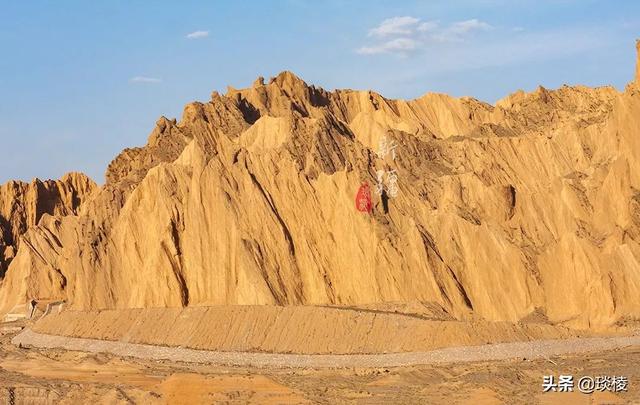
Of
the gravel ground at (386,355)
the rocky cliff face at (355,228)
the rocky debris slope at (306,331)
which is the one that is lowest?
the gravel ground at (386,355)

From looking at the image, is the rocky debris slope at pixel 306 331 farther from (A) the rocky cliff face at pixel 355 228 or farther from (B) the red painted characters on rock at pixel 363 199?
(B) the red painted characters on rock at pixel 363 199

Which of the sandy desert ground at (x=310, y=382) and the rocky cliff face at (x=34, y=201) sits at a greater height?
the rocky cliff face at (x=34, y=201)

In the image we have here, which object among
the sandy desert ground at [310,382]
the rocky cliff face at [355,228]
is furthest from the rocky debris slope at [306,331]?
the rocky cliff face at [355,228]

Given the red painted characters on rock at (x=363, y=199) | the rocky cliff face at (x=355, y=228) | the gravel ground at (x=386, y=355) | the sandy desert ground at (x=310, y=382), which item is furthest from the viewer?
the red painted characters on rock at (x=363, y=199)

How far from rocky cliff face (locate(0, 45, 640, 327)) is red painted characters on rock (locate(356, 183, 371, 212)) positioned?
16.1 inches

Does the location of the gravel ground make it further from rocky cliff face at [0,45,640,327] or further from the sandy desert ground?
rocky cliff face at [0,45,640,327]

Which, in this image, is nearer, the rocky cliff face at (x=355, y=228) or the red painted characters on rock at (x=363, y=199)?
the rocky cliff face at (x=355, y=228)

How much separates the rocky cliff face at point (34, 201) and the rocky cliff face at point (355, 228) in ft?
106

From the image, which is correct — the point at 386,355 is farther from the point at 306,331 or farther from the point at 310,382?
the point at 310,382

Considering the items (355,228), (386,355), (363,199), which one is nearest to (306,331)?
(386,355)

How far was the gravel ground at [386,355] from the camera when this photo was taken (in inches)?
2223

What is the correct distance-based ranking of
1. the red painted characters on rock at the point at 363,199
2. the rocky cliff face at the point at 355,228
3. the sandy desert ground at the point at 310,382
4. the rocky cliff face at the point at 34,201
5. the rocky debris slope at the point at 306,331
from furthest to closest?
the rocky cliff face at the point at 34,201 → the red painted characters on rock at the point at 363,199 → the rocky cliff face at the point at 355,228 → the rocky debris slope at the point at 306,331 → the sandy desert ground at the point at 310,382

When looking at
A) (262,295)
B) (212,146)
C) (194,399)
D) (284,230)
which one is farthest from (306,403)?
(212,146)

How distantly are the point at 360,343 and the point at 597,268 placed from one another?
650 inches
